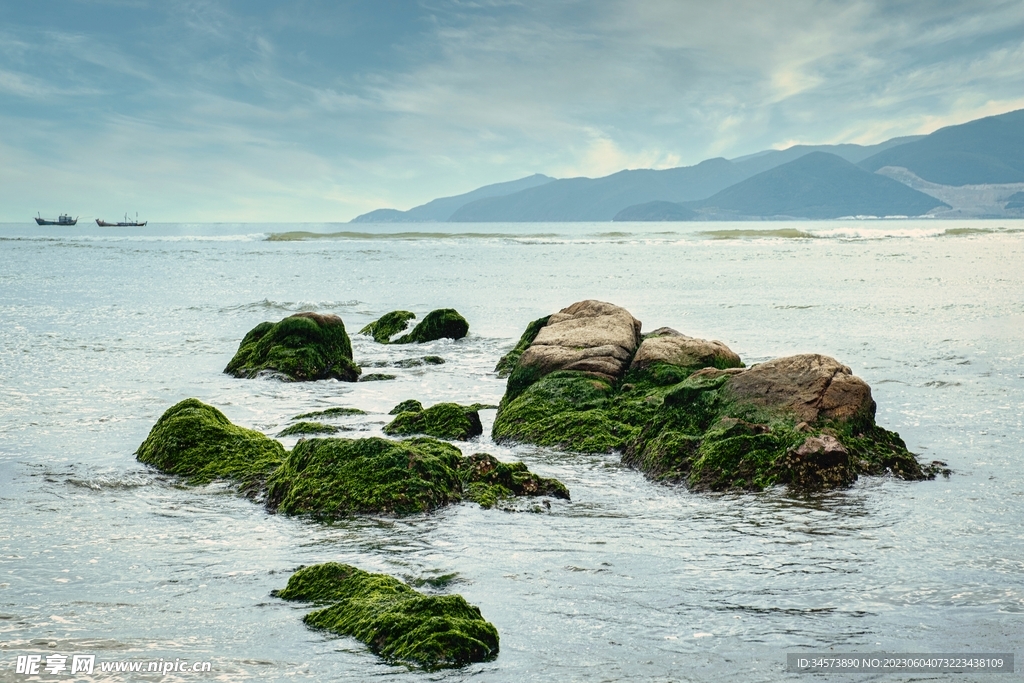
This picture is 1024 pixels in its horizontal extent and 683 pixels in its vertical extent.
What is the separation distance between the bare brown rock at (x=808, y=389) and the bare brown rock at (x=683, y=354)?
7.92ft

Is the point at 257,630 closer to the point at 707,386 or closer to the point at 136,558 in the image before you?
the point at 136,558

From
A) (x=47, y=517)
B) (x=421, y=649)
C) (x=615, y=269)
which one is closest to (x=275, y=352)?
(x=47, y=517)

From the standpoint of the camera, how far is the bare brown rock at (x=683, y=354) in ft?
45.4

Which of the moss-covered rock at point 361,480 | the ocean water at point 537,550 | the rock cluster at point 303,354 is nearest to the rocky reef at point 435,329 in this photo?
the rock cluster at point 303,354

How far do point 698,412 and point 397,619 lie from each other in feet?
21.4

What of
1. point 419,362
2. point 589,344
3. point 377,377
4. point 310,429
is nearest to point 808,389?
point 589,344

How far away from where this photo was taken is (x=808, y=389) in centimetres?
1084

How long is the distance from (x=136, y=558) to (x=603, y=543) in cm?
430

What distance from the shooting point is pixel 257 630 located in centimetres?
610

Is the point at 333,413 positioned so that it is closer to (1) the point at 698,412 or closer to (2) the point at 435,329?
(1) the point at 698,412

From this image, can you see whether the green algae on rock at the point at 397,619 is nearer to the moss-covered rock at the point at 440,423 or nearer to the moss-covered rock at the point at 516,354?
the moss-covered rock at the point at 440,423

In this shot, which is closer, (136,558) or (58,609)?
(58,609)

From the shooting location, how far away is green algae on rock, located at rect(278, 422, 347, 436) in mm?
12602

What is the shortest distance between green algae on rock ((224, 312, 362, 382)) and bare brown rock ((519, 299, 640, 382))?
5.26 m
